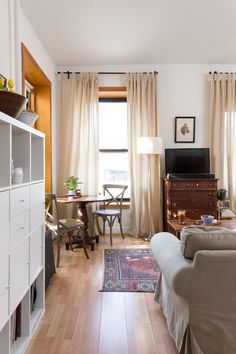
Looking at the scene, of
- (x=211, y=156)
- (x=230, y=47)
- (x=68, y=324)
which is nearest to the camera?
(x=68, y=324)

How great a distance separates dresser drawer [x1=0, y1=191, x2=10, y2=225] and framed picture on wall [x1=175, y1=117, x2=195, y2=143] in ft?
13.3

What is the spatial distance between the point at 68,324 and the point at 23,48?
295 centimetres

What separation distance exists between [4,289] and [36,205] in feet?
2.61

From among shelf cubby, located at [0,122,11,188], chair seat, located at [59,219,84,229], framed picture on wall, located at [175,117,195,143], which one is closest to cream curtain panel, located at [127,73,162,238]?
framed picture on wall, located at [175,117,195,143]

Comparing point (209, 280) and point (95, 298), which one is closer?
point (209, 280)

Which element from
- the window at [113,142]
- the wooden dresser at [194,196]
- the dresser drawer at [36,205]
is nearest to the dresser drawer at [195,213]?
the wooden dresser at [194,196]

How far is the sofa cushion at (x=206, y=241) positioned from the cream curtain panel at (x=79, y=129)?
343cm

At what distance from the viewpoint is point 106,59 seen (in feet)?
15.7

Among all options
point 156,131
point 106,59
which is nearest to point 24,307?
point 156,131

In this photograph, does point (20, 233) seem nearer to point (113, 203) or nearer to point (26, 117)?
point (26, 117)

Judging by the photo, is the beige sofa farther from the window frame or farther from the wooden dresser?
the window frame

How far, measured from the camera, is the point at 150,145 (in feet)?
15.4

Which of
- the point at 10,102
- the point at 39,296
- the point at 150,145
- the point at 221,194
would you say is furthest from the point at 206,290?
the point at 221,194

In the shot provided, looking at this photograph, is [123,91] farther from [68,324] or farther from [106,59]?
[68,324]
